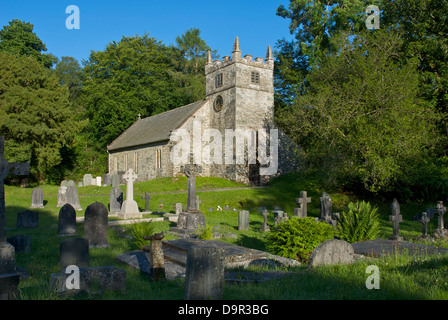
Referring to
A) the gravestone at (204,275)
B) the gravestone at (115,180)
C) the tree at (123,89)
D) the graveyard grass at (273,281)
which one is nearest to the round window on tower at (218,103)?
the gravestone at (115,180)

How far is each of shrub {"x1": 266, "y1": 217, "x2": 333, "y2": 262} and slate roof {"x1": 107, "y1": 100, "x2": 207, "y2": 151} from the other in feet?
79.3

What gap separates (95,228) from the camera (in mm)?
10000

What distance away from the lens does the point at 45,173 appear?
34969mm

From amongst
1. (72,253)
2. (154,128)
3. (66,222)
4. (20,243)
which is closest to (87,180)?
(154,128)

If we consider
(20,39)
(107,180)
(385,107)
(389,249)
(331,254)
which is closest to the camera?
(331,254)

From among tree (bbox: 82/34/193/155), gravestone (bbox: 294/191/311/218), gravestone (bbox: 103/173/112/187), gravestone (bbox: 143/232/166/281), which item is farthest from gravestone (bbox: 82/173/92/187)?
gravestone (bbox: 143/232/166/281)

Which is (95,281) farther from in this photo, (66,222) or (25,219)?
(25,219)

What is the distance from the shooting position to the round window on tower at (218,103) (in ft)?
109

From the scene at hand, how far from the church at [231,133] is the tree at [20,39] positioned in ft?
60.6

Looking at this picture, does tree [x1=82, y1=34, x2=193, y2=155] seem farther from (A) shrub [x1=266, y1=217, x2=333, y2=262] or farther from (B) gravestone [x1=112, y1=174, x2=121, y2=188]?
(A) shrub [x1=266, y1=217, x2=333, y2=262]

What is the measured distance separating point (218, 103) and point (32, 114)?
50.0ft

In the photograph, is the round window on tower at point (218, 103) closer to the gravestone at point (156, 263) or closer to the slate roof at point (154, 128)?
the slate roof at point (154, 128)
